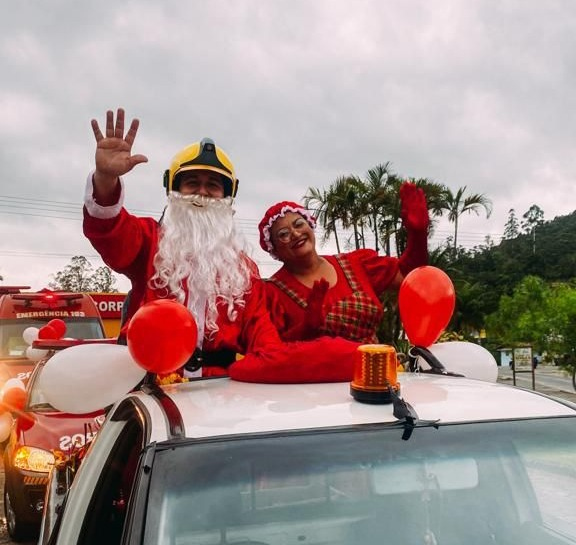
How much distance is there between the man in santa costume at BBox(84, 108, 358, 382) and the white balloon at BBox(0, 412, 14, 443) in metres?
3.14

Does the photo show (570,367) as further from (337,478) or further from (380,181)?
(337,478)

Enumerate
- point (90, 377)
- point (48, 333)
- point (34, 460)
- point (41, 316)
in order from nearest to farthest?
point (90, 377) < point (34, 460) < point (48, 333) < point (41, 316)

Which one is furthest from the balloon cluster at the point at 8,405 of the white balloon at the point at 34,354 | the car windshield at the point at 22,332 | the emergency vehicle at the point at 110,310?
the emergency vehicle at the point at 110,310

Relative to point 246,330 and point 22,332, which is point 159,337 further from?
point 22,332

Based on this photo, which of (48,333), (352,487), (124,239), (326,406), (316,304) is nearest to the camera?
(352,487)

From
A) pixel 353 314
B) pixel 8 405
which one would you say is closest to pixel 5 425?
pixel 8 405

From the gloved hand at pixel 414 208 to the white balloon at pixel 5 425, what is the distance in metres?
4.22

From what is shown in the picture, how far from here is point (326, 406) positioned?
67.8 inches

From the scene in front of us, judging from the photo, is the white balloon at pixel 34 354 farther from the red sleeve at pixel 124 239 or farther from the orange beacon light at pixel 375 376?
the orange beacon light at pixel 375 376

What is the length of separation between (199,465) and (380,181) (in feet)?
63.8

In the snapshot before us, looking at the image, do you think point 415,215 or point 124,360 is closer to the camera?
point 124,360

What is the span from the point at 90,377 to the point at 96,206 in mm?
900

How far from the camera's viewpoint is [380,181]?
2034 centimetres

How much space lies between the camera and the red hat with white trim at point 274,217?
11.5ft
